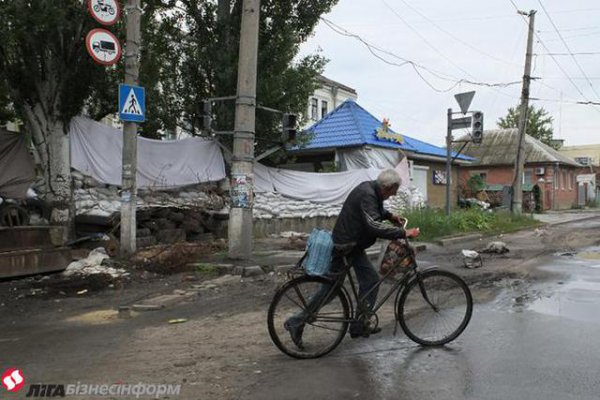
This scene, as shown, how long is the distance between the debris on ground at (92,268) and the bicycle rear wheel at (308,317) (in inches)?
204

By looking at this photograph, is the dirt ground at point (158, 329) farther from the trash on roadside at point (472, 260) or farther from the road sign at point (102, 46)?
the road sign at point (102, 46)

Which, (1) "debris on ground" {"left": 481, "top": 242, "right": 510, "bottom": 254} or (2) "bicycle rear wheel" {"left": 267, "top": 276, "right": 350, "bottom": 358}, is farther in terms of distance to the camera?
(1) "debris on ground" {"left": 481, "top": 242, "right": 510, "bottom": 254}

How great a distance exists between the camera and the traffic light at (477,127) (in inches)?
678

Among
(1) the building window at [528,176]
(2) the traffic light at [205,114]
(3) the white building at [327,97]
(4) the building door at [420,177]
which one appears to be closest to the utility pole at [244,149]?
(2) the traffic light at [205,114]

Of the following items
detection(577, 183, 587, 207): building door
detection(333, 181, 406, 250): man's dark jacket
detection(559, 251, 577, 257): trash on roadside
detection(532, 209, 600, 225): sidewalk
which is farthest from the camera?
detection(577, 183, 587, 207): building door

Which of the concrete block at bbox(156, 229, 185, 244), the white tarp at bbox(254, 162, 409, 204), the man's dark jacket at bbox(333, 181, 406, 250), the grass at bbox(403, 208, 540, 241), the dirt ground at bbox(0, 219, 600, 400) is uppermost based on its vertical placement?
the white tarp at bbox(254, 162, 409, 204)

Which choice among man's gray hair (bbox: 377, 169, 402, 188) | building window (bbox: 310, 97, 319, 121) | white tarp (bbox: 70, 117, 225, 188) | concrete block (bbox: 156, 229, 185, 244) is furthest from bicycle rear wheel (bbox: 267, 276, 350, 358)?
building window (bbox: 310, 97, 319, 121)

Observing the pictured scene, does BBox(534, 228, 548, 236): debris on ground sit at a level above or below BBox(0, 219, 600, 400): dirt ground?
above

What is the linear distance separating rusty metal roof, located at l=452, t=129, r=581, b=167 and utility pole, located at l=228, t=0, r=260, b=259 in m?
30.8

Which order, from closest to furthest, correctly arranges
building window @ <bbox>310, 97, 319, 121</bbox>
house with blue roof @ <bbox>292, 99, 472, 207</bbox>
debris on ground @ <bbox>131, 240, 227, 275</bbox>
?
debris on ground @ <bbox>131, 240, 227, 275</bbox>, house with blue roof @ <bbox>292, 99, 472, 207</bbox>, building window @ <bbox>310, 97, 319, 121</bbox>

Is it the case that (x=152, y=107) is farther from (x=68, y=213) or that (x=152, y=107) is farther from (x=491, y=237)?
(x=491, y=237)

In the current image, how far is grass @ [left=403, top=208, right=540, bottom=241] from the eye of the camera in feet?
54.2

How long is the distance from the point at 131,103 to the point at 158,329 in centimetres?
547

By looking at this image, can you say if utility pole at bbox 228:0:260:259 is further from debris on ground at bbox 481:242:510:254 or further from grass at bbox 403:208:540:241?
grass at bbox 403:208:540:241
